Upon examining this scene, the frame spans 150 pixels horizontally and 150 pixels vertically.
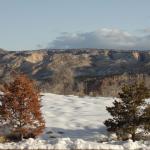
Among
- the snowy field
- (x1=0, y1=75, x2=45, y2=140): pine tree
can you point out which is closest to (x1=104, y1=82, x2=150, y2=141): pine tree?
the snowy field

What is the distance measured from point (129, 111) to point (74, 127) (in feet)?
41.6

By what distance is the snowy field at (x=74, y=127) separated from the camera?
20250 millimetres

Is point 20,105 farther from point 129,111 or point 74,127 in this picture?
point 74,127

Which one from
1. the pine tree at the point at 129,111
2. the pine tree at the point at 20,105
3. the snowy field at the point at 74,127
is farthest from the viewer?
the pine tree at the point at 20,105

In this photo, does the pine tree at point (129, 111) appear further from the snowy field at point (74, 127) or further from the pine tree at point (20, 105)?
the pine tree at point (20, 105)

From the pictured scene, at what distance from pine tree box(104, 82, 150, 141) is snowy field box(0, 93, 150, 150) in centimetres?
139

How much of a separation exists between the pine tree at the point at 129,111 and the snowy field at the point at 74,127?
1.39 metres

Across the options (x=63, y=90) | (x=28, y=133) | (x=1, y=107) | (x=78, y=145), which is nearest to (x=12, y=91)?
(x=1, y=107)

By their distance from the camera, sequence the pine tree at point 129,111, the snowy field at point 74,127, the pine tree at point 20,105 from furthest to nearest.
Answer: the pine tree at point 20,105 < the pine tree at point 129,111 < the snowy field at point 74,127

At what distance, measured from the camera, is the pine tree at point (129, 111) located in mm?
32062

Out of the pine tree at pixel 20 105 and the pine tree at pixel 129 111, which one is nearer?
the pine tree at pixel 129 111

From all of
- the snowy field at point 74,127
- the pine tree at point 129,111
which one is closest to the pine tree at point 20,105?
the snowy field at point 74,127

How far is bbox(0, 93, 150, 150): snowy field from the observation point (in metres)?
20.2

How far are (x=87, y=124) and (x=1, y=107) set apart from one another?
41.2 feet
